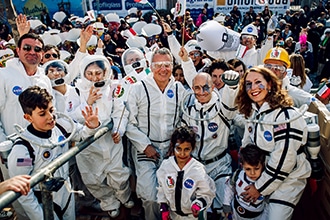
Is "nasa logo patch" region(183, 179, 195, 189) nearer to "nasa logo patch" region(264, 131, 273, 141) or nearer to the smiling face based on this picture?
the smiling face

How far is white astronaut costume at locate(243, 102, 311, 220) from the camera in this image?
2760 millimetres

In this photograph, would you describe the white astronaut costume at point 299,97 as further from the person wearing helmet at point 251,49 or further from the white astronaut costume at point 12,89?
the white astronaut costume at point 12,89

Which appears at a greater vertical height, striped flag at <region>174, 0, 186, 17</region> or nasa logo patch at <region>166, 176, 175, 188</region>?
striped flag at <region>174, 0, 186, 17</region>

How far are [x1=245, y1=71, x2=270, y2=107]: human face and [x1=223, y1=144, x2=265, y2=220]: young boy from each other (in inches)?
15.9

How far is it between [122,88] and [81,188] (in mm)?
1251

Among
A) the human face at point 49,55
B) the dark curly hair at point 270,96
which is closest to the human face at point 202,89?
the dark curly hair at point 270,96

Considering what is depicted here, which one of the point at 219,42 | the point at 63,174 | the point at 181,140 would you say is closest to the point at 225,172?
the point at 181,140

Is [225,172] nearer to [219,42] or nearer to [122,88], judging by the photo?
[122,88]

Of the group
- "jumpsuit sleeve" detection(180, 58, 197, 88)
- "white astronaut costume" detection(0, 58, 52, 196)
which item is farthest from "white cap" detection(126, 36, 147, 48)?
"white astronaut costume" detection(0, 58, 52, 196)

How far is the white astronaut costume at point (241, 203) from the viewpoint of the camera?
2.98m

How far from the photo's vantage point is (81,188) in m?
3.99

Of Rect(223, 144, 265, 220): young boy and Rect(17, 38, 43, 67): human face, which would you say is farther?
Rect(17, 38, 43, 67): human face

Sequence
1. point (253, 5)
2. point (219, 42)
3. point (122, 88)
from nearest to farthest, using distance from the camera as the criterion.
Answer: point (122, 88) → point (219, 42) → point (253, 5)

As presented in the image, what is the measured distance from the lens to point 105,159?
3523 millimetres
